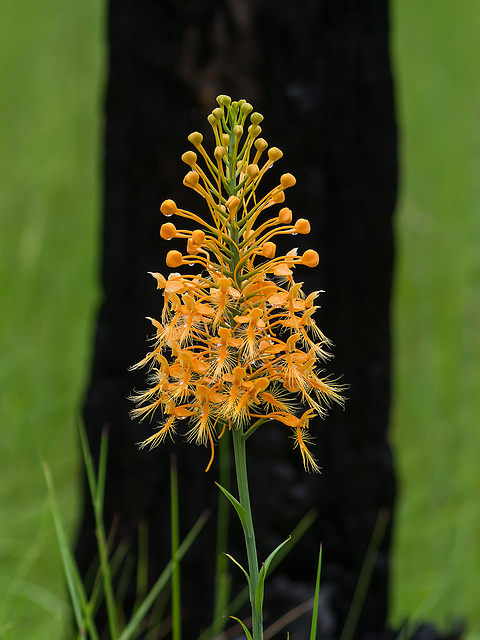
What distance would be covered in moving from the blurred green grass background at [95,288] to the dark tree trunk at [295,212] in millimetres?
275

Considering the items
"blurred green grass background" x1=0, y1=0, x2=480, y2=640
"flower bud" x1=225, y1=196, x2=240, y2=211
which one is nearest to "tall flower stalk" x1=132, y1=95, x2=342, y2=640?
"flower bud" x1=225, y1=196, x2=240, y2=211

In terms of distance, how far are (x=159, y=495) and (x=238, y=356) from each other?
126cm

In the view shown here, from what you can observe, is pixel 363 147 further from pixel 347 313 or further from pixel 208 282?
pixel 208 282

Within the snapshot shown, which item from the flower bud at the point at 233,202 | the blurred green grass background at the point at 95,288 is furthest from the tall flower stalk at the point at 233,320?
the blurred green grass background at the point at 95,288

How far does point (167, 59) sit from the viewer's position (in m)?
1.74

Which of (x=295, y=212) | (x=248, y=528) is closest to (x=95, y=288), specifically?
(x=295, y=212)

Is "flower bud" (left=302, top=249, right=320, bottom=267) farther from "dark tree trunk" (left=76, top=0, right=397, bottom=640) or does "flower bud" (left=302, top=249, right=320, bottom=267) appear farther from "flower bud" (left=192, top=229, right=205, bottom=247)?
"dark tree trunk" (left=76, top=0, right=397, bottom=640)

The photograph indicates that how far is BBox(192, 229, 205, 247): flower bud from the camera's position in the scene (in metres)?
0.65

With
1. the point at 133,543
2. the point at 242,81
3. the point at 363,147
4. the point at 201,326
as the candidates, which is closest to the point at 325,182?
the point at 363,147

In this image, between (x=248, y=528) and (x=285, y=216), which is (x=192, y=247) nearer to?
(x=285, y=216)

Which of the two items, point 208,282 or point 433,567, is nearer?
point 208,282

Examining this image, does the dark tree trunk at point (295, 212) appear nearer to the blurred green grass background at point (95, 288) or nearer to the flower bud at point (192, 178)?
the blurred green grass background at point (95, 288)

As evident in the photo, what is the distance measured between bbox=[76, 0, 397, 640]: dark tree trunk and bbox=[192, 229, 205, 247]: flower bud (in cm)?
108

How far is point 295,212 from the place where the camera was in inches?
67.8
